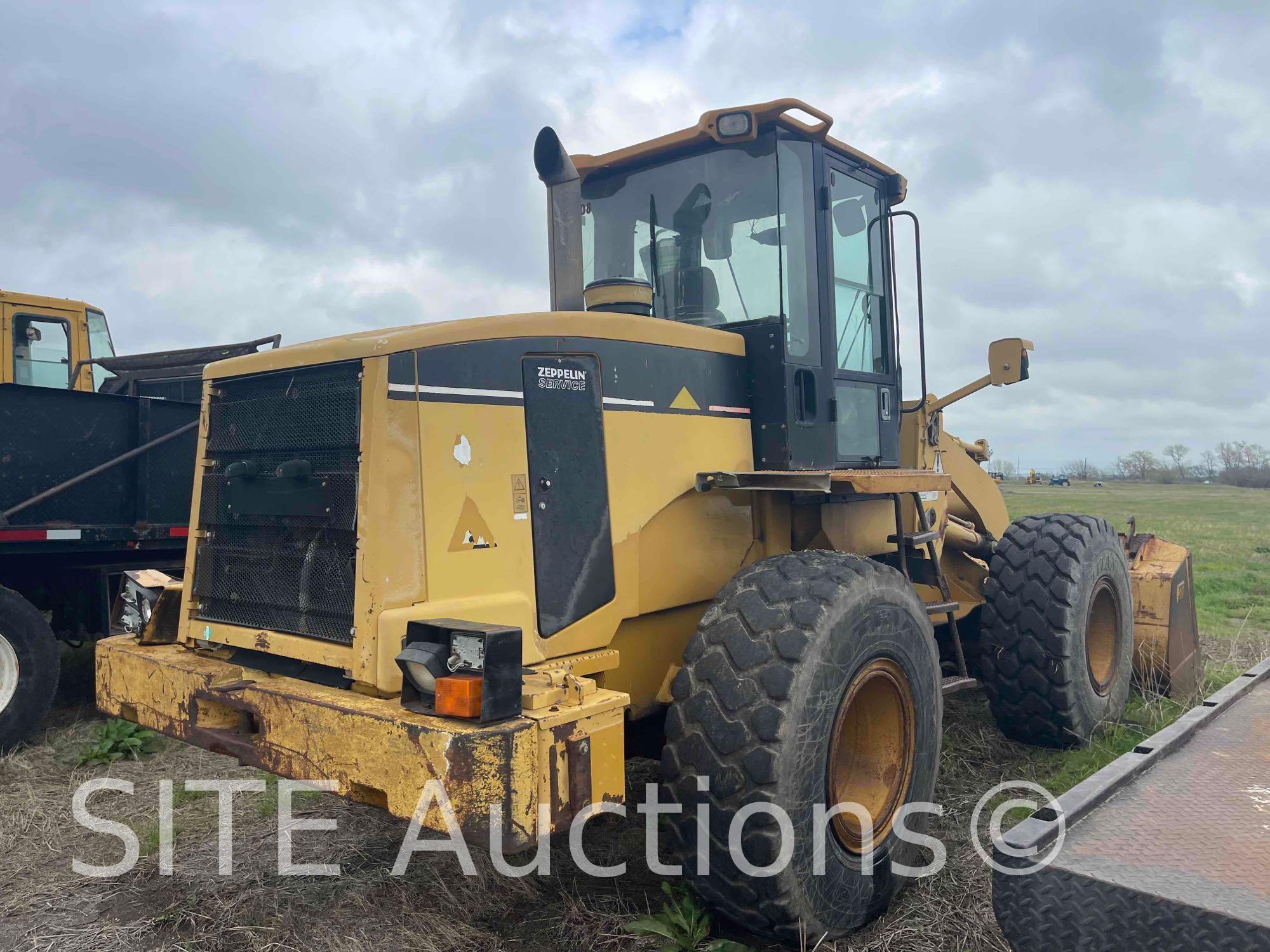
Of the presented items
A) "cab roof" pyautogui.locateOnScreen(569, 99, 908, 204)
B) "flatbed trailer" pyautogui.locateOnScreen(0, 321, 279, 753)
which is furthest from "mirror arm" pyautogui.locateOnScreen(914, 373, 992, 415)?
"flatbed trailer" pyautogui.locateOnScreen(0, 321, 279, 753)

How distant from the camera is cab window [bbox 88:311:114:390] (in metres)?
9.20

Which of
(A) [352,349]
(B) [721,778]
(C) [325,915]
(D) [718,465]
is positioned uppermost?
(A) [352,349]

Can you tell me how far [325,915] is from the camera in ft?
11.7

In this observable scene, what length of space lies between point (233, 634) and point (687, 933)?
6.40ft

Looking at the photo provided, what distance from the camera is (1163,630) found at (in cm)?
601

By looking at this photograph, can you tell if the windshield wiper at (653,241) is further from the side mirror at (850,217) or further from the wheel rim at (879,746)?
the wheel rim at (879,746)

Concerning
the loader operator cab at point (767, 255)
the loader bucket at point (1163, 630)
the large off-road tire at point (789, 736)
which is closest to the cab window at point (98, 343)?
the loader operator cab at point (767, 255)

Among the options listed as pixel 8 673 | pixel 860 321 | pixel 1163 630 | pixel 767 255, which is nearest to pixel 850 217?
pixel 860 321

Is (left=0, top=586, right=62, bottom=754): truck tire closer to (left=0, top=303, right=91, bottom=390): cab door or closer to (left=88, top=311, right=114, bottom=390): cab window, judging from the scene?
(left=0, top=303, right=91, bottom=390): cab door

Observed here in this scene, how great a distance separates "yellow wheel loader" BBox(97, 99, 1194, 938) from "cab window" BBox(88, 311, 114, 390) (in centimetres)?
629

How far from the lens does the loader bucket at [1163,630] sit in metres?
6.02

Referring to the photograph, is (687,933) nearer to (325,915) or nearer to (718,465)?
(325,915)

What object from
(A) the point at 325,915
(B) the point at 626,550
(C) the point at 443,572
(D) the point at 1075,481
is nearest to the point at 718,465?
(B) the point at 626,550

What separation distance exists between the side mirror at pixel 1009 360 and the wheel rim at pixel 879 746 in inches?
88.7
